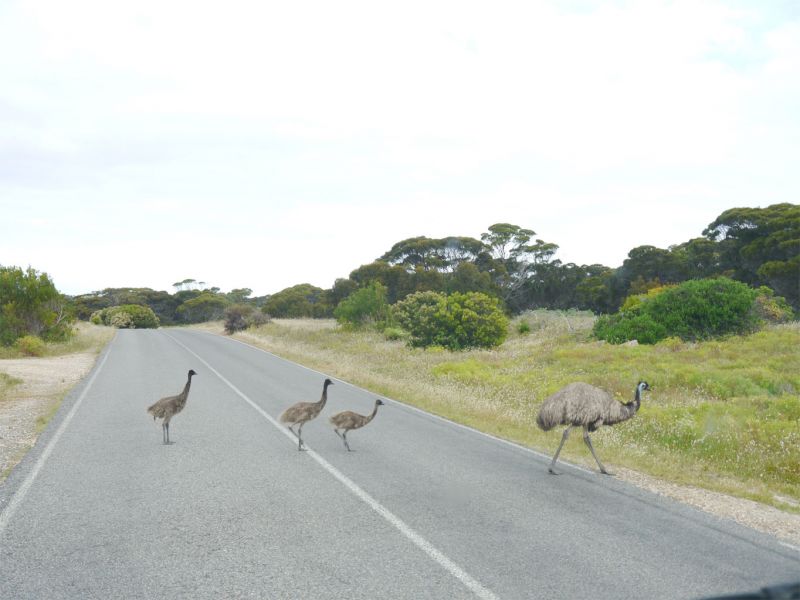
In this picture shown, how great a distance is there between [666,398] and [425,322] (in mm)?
16766

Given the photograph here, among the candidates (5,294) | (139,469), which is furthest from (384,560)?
(5,294)

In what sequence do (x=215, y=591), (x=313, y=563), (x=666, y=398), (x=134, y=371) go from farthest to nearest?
(x=134, y=371)
(x=666, y=398)
(x=313, y=563)
(x=215, y=591)

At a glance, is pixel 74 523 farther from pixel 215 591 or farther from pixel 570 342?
pixel 570 342

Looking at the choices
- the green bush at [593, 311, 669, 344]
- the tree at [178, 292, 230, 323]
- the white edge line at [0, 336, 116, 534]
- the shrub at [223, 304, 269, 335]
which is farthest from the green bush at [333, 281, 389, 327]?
the tree at [178, 292, 230, 323]

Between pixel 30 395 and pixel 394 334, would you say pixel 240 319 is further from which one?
pixel 30 395

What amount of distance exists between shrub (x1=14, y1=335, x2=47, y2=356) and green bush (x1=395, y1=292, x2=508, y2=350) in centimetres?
1976

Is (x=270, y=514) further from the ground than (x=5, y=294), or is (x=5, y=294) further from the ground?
(x=5, y=294)

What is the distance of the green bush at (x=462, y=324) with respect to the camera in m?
32.1

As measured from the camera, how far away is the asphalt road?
5367 millimetres

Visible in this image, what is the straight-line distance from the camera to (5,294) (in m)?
33.7

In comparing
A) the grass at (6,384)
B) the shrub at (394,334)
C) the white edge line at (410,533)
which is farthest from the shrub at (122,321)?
the white edge line at (410,533)

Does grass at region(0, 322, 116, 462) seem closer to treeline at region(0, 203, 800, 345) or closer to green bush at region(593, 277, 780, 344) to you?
treeline at region(0, 203, 800, 345)

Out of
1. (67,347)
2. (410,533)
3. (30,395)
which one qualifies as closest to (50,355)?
(67,347)

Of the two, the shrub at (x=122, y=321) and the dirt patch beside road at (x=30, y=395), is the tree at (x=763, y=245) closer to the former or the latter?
the dirt patch beside road at (x=30, y=395)
